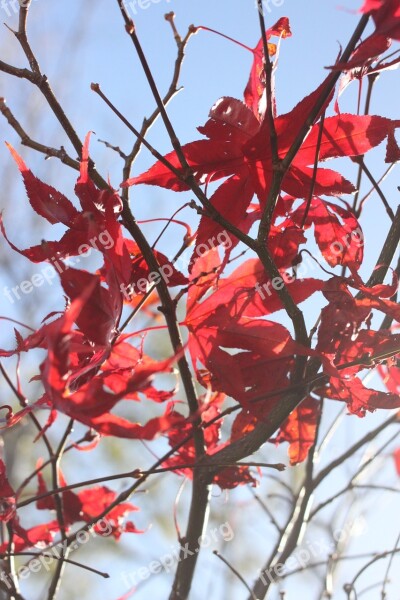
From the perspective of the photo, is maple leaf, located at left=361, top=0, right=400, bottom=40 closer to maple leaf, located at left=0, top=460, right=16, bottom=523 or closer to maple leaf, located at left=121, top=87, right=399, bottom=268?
maple leaf, located at left=121, top=87, right=399, bottom=268

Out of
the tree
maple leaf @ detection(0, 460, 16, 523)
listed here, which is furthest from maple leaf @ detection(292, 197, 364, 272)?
maple leaf @ detection(0, 460, 16, 523)

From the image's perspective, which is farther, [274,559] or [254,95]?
[274,559]

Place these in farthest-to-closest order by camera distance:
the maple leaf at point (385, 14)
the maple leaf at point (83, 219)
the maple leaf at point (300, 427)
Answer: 1. the maple leaf at point (300, 427)
2. the maple leaf at point (83, 219)
3. the maple leaf at point (385, 14)

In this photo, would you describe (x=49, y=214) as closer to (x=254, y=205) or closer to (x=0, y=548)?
(x=254, y=205)

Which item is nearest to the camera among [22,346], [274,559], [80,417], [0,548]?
[80,417]

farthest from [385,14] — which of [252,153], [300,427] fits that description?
[300,427]

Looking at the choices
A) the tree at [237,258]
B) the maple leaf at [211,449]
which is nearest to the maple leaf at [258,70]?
the tree at [237,258]

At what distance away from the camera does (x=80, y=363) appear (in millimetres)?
506

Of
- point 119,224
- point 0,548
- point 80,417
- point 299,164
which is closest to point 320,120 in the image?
point 299,164

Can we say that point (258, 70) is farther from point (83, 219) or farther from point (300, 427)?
point (300, 427)

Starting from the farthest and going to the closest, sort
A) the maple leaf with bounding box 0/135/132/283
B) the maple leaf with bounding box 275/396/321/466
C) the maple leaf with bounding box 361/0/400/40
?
the maple leaf with bounding box 275/396/321/466 < the maple leaf with bounding box 0/135/132/283 < the maple leaf with bounding box 361/0/400/40

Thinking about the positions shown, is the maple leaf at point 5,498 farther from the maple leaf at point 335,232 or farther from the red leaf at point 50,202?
the maple leaf at point 335,232

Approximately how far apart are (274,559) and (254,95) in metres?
0.49

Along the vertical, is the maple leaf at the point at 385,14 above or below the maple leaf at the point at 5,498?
above
